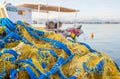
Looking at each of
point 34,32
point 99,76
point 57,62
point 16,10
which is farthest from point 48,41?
point 16,10

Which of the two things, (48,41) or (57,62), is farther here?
(48,41)

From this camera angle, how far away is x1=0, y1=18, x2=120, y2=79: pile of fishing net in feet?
16.0

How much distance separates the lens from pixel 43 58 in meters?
5.27

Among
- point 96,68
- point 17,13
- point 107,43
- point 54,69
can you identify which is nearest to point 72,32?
point 107,43

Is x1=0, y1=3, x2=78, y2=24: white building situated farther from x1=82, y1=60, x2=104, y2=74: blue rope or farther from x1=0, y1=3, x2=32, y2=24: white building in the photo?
x1=82, y1=60, x2=104, y2=74: blue rope

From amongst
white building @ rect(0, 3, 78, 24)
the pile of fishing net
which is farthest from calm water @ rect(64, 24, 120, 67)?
the pile of fishing net

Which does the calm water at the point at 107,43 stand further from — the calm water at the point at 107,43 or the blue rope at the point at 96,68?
the blue rope at the point at 96,68

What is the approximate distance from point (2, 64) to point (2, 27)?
3.59 ft

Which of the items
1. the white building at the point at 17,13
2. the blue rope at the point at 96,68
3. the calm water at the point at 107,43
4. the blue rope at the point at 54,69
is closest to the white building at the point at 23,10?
the white building at the point at 17,13

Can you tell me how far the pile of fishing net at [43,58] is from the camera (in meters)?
4.89

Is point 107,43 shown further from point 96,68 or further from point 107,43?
point 96,68

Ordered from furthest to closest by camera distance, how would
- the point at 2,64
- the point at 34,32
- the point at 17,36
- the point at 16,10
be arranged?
the point at 16,10, the point at 34,32, the point at 17,36, the point at 2,64

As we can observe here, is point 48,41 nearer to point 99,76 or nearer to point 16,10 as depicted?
point 99,76

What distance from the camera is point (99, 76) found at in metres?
5.36
